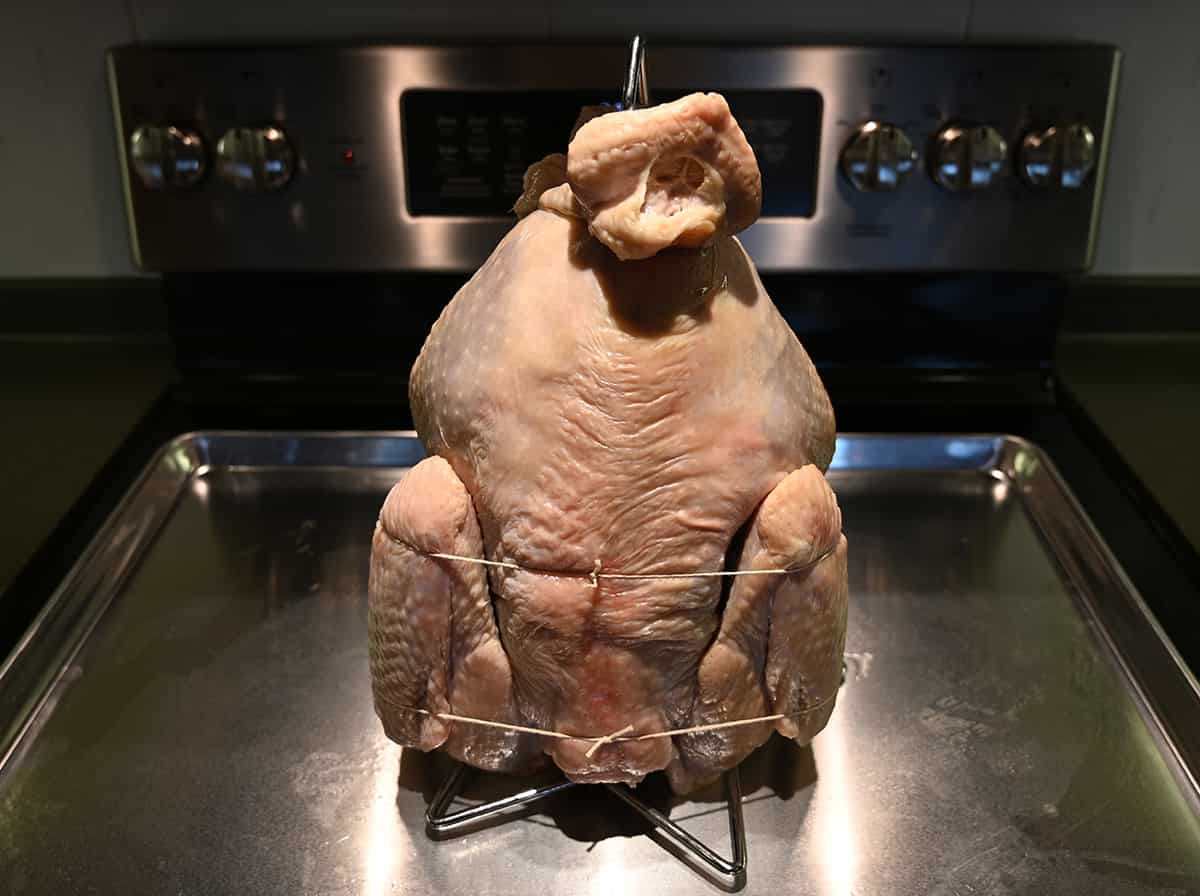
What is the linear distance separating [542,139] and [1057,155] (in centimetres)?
59

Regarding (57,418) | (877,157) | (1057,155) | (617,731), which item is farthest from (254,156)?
(1057,155)

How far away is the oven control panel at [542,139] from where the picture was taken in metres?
1.22

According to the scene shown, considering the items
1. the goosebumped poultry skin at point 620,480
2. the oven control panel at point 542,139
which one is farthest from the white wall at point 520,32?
the goosebumped poultry skin at point 620,480

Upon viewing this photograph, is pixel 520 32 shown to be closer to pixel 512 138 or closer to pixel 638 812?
pixel 512 138

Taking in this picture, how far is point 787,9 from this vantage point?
4.18 ft

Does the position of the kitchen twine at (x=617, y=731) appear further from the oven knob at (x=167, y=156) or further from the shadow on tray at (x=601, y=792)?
the oven knob at (x=167, y=156)

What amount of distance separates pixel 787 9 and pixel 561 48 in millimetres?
277

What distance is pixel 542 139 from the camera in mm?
1245

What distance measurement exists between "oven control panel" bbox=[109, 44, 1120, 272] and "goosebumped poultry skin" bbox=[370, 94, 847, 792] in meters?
0.47

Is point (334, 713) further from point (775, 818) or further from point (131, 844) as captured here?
point (775, 818)

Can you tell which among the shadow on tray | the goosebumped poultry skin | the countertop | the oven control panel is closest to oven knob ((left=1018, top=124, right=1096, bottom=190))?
the oven control panel

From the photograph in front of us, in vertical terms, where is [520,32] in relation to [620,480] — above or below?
above

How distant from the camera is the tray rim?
0.98 meters

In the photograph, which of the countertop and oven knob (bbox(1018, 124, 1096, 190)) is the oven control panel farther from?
the countertop
